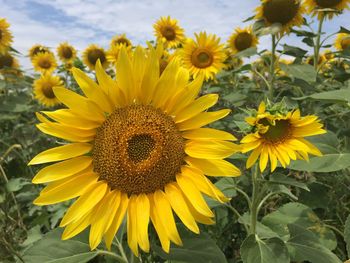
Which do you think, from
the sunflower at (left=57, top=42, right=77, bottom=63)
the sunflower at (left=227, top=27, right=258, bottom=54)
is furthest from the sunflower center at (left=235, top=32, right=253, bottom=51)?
the sunflower at (left=57, top=42, right=77, bottom=63)

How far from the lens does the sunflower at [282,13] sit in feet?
13.0

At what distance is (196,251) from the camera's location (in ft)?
5.05

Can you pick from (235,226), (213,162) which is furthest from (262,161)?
(235,226)

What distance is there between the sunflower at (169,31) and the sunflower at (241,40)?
1074 mm

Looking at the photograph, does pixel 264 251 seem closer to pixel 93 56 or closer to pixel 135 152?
pixel 135 152

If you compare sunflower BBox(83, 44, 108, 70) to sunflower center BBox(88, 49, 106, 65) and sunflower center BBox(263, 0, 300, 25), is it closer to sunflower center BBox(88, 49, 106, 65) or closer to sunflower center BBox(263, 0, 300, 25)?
sunflower center BBox(88, 49, 106, 65)

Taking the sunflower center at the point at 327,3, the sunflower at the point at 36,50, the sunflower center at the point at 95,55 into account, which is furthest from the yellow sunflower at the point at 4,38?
the sunflower center at the point at 327,3

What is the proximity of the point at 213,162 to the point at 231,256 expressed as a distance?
169 centimetres

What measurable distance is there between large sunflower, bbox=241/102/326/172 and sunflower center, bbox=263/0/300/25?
2.32m

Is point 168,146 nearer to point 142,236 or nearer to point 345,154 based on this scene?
point 142,236

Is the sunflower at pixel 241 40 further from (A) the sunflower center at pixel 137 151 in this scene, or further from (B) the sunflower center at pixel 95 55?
(A) the sunflower center at pixel 137 151

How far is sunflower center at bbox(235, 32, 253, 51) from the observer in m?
5.50

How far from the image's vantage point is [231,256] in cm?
291

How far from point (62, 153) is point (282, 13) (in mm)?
3178
